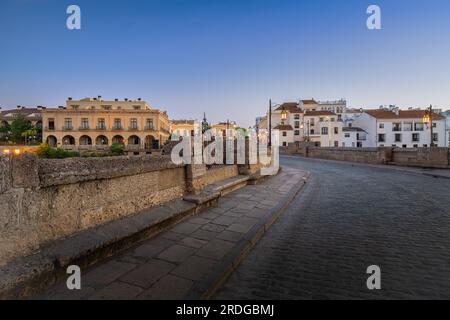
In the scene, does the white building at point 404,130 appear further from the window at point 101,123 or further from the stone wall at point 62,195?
the stone wall at point 62,195

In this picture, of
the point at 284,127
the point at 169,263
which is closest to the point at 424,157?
the point at 169,263

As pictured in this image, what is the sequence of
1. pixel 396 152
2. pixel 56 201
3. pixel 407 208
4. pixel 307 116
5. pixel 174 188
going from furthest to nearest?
pixel 307 116, pixel 396 152, pixel 407 208, pixel 174 188, pixel 56 201

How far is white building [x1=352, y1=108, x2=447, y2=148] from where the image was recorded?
56906 millimetres

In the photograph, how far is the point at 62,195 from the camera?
3.20 m

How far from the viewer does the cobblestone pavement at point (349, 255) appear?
3002 mm

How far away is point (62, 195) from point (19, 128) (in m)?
65.1

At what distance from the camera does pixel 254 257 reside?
3992mm

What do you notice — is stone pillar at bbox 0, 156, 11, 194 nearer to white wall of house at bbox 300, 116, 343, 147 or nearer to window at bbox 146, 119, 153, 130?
window at bbox 146, 119, 153, 130

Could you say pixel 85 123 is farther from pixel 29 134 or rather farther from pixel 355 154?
pixel 355 154

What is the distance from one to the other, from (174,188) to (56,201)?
107 inches
